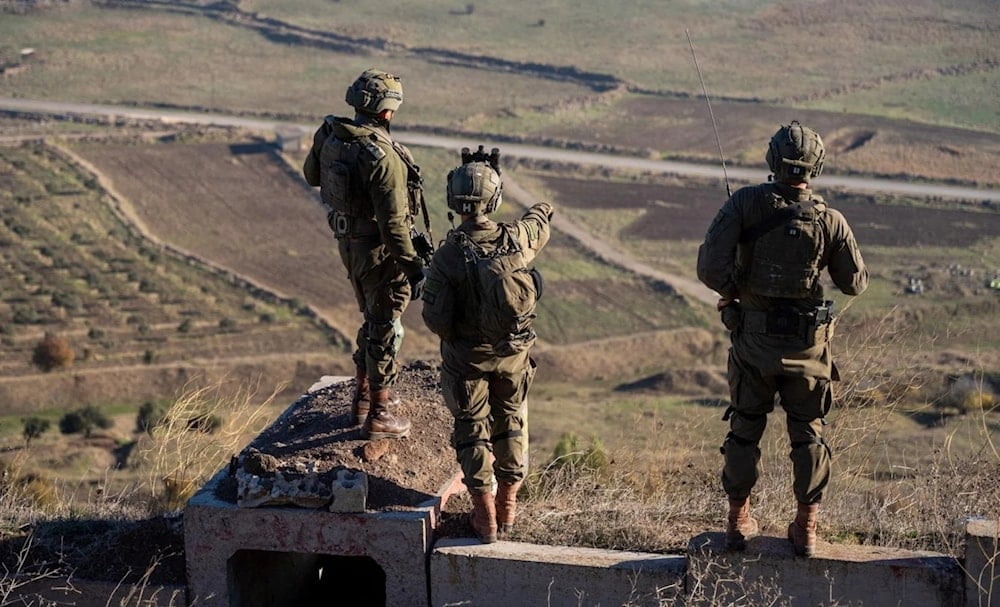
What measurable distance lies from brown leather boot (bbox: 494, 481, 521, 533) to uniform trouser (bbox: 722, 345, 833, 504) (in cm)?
136

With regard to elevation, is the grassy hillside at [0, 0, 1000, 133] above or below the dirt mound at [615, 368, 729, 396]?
above

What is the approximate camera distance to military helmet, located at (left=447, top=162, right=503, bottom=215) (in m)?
7.46

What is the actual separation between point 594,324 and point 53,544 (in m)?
23.6

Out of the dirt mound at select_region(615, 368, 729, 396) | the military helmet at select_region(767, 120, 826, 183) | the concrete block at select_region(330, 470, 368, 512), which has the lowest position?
the concrete block at select_region(330, 470, 368, 512)

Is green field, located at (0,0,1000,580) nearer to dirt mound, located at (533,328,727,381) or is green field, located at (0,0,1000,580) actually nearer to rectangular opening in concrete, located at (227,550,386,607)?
dirt mound, located at (533,328,727,381)

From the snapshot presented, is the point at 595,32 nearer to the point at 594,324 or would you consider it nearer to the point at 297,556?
the point at 594,324

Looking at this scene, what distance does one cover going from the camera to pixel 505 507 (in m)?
7.99

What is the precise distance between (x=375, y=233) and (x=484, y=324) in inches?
51.8

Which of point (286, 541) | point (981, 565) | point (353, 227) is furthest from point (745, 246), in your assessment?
point (286, 541)

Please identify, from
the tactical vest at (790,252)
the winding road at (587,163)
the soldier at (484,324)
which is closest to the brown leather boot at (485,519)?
the soldier at (484,324)

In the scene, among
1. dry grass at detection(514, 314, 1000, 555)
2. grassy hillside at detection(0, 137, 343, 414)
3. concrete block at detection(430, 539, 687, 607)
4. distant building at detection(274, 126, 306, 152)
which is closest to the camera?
concrete block at detection(430, 539, 687, 607)

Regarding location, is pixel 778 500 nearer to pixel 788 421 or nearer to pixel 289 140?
pixel 788 421

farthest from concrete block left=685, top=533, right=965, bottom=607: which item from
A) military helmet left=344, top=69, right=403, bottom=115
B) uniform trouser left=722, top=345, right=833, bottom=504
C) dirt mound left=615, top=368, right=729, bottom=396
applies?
dirt mound left=615, top=368, right=729, bottom=396

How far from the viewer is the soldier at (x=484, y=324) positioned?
742 centimetres
